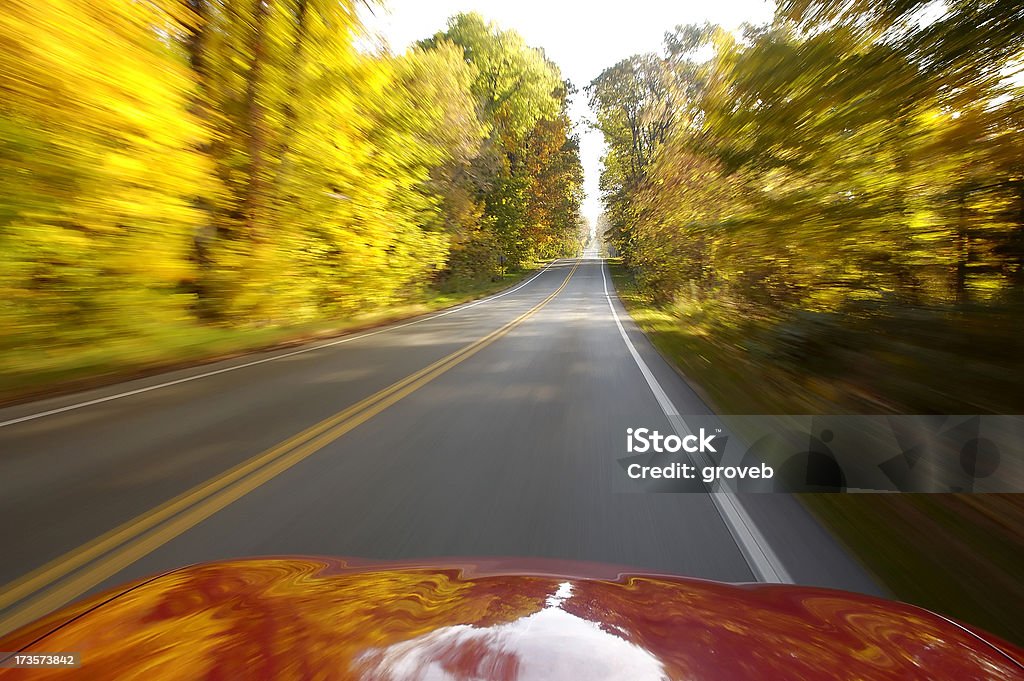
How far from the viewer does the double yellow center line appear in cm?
290

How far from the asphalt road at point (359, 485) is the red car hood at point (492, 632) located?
1.49m

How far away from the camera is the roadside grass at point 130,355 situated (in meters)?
8.60

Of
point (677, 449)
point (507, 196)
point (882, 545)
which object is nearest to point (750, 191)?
point (677, 449)

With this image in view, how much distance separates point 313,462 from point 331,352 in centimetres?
764

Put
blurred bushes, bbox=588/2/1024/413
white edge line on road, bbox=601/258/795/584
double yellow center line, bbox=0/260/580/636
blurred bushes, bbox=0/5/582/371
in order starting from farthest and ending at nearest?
blurred bushes, bbox=0/5/582/371
blurred bushes, bbox=588/2/1024/413
white edge line on road, bbox=601/258/795/584
double yellow center line, bbox=0/260/580/636

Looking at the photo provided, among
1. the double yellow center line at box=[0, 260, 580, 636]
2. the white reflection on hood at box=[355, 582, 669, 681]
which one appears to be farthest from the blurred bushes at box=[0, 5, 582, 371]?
the white reflection on hood at box=[355, 582, 669, 681]

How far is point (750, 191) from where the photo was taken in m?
9.57

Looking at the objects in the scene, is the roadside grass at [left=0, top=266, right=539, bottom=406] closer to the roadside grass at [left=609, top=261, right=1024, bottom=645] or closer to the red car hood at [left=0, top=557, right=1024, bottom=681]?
the red car hood at [left=0, top=557, right=1024, bottom=681]

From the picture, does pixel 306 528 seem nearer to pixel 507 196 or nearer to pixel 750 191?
pixel 750 191

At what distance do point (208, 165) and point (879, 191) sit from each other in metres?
11.8

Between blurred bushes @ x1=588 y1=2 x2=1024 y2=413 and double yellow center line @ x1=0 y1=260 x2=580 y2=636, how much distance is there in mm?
5172

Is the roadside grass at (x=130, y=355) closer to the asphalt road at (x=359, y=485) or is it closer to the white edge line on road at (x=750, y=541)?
the asphalt road at (x=359, y=485)

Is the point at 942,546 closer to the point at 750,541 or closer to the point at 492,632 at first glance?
the point at 750,541

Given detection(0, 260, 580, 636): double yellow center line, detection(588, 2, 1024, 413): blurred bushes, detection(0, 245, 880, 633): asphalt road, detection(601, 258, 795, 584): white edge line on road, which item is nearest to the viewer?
detection(0, 260, 580, 636): double yellow center line
